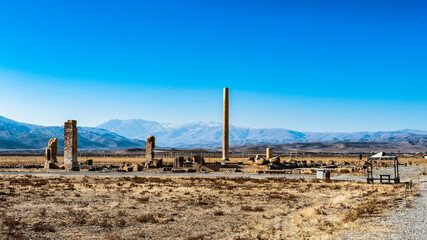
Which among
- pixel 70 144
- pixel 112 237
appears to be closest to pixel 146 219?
pixel 112 237

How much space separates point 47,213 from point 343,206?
11.4 meters

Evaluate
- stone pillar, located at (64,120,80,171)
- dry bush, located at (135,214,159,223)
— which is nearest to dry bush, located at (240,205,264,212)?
dry bush, located at (135,214,159,223)

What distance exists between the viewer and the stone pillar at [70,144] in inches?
1559

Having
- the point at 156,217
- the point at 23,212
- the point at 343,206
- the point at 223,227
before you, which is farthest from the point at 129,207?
the point at 343,206

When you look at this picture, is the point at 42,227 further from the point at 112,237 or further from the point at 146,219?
the point at 146,219

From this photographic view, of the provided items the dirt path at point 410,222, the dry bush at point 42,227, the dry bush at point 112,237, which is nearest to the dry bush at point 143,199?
the dry bush at point 42,227

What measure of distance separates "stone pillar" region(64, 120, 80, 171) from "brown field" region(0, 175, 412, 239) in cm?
1560

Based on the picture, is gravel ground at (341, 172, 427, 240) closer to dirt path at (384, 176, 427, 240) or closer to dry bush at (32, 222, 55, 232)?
dirt path at (384, 176, 427, 240)

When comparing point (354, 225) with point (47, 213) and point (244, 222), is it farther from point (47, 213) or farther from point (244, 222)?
point (47, 213)

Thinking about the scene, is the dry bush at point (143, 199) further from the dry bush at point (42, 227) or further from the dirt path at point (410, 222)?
the dirt path at point (410, 222)

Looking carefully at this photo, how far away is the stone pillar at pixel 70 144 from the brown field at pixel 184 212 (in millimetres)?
15598

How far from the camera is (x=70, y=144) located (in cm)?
3953

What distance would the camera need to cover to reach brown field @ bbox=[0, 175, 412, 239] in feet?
40.6

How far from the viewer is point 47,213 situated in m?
15.4
